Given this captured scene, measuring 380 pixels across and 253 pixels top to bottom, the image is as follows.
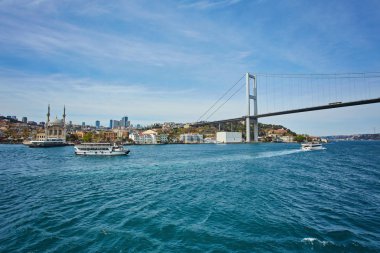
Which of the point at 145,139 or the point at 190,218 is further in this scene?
the point at 145,139

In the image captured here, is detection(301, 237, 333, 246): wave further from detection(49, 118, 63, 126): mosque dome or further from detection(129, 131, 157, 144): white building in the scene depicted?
detection(49, 118, 63, 126): mosque dome

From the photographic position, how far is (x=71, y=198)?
1056 centimetres

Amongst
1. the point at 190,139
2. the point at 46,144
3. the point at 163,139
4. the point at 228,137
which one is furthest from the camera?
the point at 190,139

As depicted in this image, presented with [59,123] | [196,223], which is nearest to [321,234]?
[196,223]

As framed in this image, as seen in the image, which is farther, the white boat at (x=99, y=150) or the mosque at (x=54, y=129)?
the mosque at (x=54, y=129)

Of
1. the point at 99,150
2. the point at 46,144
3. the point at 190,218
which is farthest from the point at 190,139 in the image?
the point at 190,218

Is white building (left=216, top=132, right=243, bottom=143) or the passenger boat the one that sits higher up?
white building (left=216, top=132, right=243, bottom=143)

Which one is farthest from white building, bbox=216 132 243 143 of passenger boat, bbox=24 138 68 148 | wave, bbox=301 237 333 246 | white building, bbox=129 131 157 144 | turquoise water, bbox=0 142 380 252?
wave, bbox=301 237 333 246

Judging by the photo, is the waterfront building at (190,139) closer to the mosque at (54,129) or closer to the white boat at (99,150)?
the mosque at (54,129)

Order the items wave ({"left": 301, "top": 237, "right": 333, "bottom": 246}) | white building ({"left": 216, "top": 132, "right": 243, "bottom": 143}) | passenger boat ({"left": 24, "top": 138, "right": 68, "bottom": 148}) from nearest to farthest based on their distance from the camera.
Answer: wave ({"left": 301, "top": 237, "right": 333, "bottom": 246})
passenger boat ({"left": 24, "top": 138, "right": 68, "bottom": 148})
white building ({"left": 216, "top": 132, "right": 243, "bottom": 143})

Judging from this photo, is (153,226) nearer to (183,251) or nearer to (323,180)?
(183,251)

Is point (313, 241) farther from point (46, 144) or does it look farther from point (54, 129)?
point (54, 129)

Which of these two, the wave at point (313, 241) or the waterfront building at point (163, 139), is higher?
the waterfront building at point (163, 139)

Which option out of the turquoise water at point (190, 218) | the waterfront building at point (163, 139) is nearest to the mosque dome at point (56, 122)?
the waterfront building at point (163, 139)
